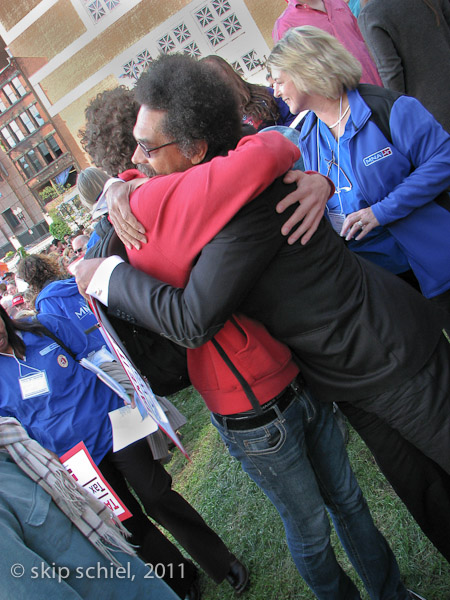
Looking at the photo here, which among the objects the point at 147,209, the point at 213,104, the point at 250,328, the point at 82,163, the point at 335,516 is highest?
the point at 82,163

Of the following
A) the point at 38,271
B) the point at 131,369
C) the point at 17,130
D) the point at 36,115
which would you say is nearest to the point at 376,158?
the point at 131,369

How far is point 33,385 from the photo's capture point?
8.30ft

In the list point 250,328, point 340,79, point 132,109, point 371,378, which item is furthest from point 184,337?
point 340,79

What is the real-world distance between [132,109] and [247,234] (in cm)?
85

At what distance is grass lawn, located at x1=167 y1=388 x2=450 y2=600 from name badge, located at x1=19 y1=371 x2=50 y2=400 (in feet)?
5.19

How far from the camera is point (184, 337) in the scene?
3.85 ft

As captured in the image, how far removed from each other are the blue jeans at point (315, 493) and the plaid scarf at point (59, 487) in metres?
0.51

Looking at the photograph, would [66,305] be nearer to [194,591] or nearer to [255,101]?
[255,101]

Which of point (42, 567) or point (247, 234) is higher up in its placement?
point (247, 234)

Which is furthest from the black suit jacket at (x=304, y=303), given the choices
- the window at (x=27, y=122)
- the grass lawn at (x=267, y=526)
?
the window at (x=27, y=122)

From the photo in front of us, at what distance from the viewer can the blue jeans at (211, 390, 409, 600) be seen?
4.89ft

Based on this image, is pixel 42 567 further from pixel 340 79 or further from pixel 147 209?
pixel 340 79

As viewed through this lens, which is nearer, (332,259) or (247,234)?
(247,234)

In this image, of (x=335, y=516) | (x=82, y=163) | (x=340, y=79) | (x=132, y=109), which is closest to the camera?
(x=132, y=109)
